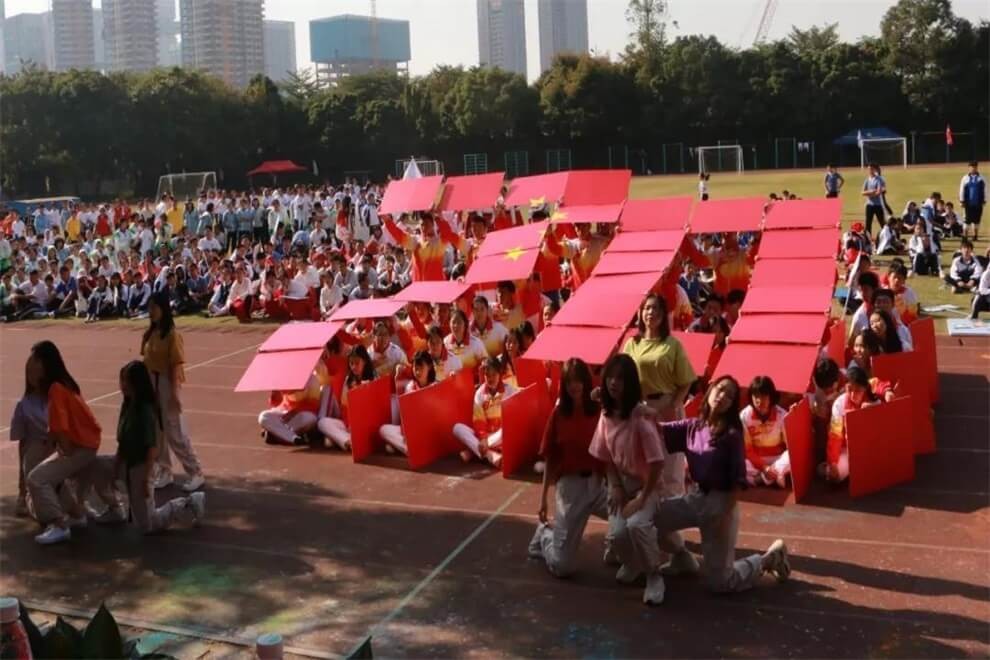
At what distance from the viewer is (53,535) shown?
7.47 metres

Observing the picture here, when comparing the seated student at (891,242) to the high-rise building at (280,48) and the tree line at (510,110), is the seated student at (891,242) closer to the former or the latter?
the tree line at (510,110)

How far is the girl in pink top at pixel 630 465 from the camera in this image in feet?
19.2

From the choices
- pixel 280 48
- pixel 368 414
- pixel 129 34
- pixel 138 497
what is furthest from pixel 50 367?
pixel 280 48

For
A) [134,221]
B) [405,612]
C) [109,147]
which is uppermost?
[109,147]

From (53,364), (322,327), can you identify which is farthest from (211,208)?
(53,364)

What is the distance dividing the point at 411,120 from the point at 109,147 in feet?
51.6

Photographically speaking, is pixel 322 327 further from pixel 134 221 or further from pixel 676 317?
pixel 134 221

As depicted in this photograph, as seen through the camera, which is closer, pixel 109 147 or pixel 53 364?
pixel 53 364

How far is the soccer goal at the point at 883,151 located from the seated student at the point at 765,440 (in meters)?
42.1

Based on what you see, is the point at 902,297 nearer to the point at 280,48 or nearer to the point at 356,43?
the point at 356,43

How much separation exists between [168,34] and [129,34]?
28.3 m

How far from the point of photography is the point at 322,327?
992cm

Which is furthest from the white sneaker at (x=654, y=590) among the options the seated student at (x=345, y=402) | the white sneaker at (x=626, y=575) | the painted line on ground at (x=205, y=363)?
the painted line on ground at (x=205, y=363)

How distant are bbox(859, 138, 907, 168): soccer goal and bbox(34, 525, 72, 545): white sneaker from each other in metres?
44.7
